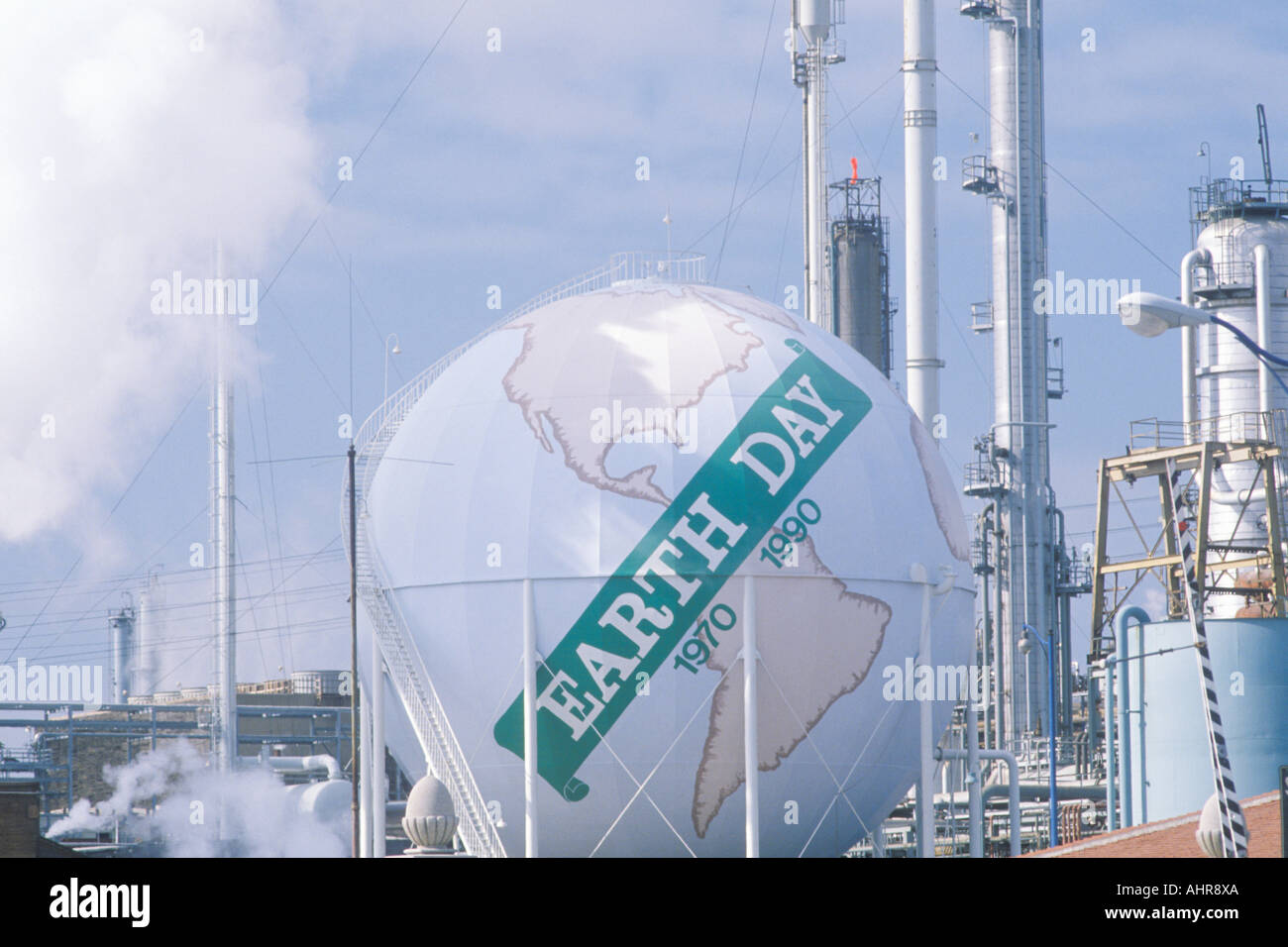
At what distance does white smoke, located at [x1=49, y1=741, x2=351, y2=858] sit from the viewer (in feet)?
158

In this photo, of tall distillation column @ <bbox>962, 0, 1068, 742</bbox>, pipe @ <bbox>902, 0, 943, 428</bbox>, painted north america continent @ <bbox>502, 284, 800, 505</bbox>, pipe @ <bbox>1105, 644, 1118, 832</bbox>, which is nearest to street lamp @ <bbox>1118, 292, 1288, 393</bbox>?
painted north america continent @ <bbox>502, 284, 800, 505</bbox>

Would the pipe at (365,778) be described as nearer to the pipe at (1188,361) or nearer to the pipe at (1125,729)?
the pipe at (1125,729)

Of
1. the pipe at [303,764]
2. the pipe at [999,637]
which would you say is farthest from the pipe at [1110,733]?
the pipe at [303,764]

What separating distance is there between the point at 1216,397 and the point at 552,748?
3122 cm

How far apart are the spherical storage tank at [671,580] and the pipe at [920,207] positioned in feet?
60.4

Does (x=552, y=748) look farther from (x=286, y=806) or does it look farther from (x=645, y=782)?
(x=286, y=806)

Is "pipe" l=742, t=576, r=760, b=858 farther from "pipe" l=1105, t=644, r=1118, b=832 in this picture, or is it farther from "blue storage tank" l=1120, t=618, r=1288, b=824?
"pipe" l=1105, t=644, r=1118, b=832

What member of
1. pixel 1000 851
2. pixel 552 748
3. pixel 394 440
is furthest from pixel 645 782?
pixel 1000 851

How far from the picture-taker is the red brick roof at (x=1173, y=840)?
23859 millimetres

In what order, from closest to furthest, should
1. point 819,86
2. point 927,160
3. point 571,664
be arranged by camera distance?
point 571,664, point 927,160, point 819,86

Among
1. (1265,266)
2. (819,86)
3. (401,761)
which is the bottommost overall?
(401,761)

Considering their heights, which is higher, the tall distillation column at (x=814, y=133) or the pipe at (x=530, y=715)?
the tall distillation column at (x=814, y=133)

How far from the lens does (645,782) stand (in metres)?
25.3

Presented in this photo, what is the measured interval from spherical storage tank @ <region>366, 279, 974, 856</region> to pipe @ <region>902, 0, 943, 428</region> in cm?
1842
